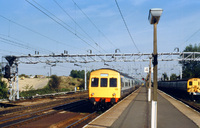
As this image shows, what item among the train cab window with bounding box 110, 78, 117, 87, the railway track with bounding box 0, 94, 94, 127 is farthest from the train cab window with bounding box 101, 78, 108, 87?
the railway track with bounding box 0, 94, 94, 127

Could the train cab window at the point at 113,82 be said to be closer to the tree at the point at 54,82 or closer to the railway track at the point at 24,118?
the railway track at the point at 24,118

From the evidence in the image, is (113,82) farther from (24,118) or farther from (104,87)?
(24,118)

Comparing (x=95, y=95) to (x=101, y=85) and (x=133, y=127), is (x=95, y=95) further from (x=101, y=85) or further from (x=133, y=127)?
(x=133, y=127)

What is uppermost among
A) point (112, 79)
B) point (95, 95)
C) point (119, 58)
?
point (119, 58)

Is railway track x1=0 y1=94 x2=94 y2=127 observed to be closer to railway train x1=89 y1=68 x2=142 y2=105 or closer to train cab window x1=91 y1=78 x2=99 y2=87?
railway train x1=89 y1=68 x2=142 y2=105

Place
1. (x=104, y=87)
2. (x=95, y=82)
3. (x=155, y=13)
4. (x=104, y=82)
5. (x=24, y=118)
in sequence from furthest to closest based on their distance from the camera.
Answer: (x=95, y=82) → (x=104, y=82) → (x=104, y=87) → (x=24, y=118) → (x=155, y=13)

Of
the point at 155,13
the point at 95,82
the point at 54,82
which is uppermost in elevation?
the point at 155,13

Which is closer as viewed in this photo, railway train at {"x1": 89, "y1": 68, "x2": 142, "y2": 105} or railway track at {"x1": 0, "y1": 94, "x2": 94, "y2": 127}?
railway track at {"x1": 0, "y1": 94, "x2": 94, "y2": 127}

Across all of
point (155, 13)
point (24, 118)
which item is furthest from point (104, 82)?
point (155, 13)

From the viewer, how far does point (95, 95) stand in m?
15.9

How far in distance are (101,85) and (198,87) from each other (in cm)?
1550

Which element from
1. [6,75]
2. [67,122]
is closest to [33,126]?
[67,122]

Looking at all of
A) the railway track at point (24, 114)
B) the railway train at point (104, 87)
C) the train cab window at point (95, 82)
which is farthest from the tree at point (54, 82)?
the train cab window at point (95, 82)

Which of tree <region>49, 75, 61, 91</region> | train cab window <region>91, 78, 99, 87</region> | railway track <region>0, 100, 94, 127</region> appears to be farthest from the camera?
tree <region>49, 75, 61, 91</region>
